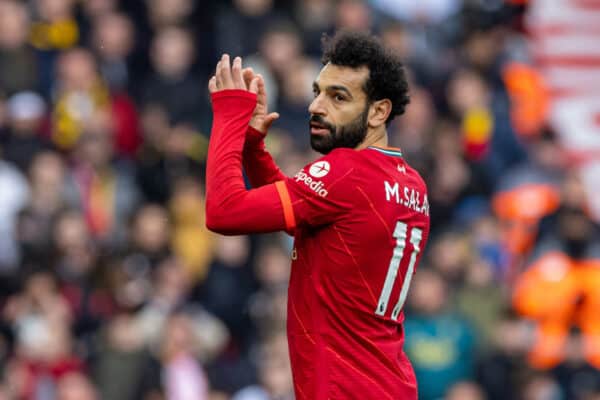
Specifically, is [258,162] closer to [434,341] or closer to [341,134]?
[341,134]

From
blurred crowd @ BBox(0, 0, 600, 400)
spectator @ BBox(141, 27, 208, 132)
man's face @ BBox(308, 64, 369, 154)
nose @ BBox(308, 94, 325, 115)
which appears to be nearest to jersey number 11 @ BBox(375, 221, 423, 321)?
man's face @ BBox(308, 64, 369, 154)

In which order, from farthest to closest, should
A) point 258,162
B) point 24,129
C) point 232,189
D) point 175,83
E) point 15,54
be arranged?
point 175,83, point 15,54, point 24,129, point 258,162, point 232,189

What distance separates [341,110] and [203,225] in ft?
18.8

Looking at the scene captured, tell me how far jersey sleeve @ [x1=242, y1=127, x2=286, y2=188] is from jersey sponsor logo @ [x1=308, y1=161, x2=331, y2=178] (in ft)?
1.29

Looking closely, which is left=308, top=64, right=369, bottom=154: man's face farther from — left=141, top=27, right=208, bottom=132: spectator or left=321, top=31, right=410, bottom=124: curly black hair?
left=141, top=27, right=208, bottom=132: spectator

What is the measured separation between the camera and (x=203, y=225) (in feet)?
34.2

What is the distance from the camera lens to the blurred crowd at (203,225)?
30.8ft

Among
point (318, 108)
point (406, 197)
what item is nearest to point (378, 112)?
point (318, 108)

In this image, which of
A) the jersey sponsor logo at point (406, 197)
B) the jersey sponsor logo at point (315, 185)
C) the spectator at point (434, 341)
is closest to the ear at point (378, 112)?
the jersey sponsor logo at point (406, 197)

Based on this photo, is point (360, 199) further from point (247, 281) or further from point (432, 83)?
point (432, 83)

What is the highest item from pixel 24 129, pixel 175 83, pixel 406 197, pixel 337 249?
pixel 406 197

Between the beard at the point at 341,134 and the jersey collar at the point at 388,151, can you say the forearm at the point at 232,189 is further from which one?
the jersey collar at the point at 388,151

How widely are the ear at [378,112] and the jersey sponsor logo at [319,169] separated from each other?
260 mm

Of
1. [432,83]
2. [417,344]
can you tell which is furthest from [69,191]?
[432,83]
